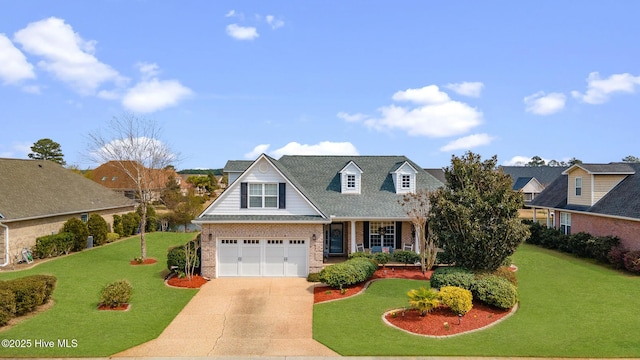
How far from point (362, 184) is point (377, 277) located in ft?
28.7

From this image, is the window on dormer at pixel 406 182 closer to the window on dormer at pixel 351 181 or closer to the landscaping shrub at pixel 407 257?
the window on dormer at pixel 351 181

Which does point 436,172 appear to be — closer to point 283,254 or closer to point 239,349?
point 283,254

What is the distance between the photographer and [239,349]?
11.9 metres

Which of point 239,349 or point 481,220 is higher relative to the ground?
point 481,220

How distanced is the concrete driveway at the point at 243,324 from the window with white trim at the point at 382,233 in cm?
712

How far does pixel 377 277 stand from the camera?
65.0ft

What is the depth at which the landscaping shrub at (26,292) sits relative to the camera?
46.8 ft

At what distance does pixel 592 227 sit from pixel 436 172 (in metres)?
15.4

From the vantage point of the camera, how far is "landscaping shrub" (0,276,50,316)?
14.2 meters

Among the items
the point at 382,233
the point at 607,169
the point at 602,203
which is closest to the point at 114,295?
the point at 382,233

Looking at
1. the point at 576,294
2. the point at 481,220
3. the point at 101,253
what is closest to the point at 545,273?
the point at 576,294

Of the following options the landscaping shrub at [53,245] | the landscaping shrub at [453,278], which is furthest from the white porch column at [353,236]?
the landscaping shrub at [53,245]

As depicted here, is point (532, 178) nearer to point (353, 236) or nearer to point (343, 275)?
point (353, 236)

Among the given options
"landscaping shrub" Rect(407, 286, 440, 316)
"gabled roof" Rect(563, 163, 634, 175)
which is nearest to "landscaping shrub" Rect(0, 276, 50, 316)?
"landscaping shrub" Rect(407, 286, 440, 316)
